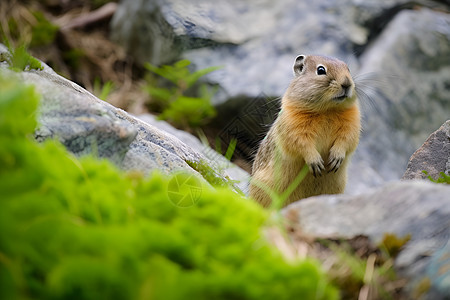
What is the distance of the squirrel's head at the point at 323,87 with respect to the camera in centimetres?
521

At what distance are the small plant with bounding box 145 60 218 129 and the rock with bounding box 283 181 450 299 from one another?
19.2ft

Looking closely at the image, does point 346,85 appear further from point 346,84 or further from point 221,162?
point 221,162

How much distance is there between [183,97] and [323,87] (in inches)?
152

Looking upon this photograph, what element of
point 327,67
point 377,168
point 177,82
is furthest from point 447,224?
point 177,82

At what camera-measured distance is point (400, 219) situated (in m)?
2.63

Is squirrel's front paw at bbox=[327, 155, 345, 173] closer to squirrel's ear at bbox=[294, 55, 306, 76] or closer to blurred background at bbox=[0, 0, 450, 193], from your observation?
squirrel's ear at bbox=[294, 55, 306, 76]

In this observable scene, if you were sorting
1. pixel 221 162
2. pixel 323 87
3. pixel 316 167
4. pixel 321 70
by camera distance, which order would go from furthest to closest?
pixel 221 162, pixel 321 70, pixel 323 87, pixel 316 167

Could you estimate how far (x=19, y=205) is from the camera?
203 centimetres

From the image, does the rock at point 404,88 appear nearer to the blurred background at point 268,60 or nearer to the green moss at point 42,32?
the blurred background at point 268,60

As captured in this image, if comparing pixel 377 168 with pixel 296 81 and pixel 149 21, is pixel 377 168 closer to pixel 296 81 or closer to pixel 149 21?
pixel 296 81

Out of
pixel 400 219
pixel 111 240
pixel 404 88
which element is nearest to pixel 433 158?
pixel 400 219

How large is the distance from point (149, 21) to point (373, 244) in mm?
8392

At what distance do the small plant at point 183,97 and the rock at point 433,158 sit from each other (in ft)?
14.2

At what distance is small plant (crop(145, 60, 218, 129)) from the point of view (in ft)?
27.8
